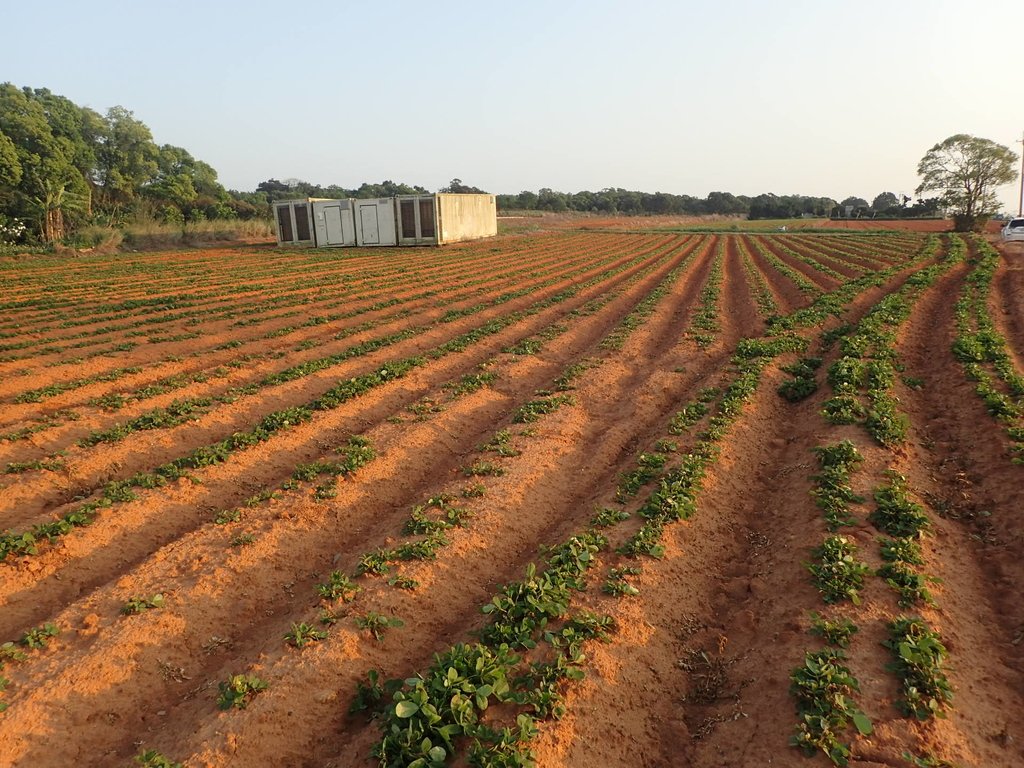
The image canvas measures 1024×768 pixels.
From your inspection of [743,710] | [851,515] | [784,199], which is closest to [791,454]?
[851,515]

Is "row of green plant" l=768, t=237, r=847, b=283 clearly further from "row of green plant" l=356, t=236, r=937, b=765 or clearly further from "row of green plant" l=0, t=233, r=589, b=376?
"row of green plant" l=356, t=236, r=937, b=765

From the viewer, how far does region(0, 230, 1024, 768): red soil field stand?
161 inches

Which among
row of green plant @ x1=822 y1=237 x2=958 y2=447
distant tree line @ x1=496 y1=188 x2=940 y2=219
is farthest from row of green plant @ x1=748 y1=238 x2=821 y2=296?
distant tree line @ x1=496 y1=188 x2=940 y2=219

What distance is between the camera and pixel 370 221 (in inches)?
1834

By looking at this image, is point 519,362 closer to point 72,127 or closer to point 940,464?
point 940,464

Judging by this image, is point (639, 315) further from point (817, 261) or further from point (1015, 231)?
point (1015, 231)

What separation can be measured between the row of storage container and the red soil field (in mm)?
33359

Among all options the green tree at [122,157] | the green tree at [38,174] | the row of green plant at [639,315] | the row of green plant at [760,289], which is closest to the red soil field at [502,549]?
the row of green plant at [639,315]

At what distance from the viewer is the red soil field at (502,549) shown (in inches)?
161

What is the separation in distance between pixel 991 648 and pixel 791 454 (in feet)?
12.7

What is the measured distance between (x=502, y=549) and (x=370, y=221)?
1728 inches

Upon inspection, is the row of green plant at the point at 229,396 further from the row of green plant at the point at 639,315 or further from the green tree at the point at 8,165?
the green tree at the point at 8,165

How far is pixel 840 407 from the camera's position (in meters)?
9.18

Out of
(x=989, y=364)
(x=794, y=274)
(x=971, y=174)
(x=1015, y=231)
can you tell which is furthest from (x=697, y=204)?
(x=989, y=364)
